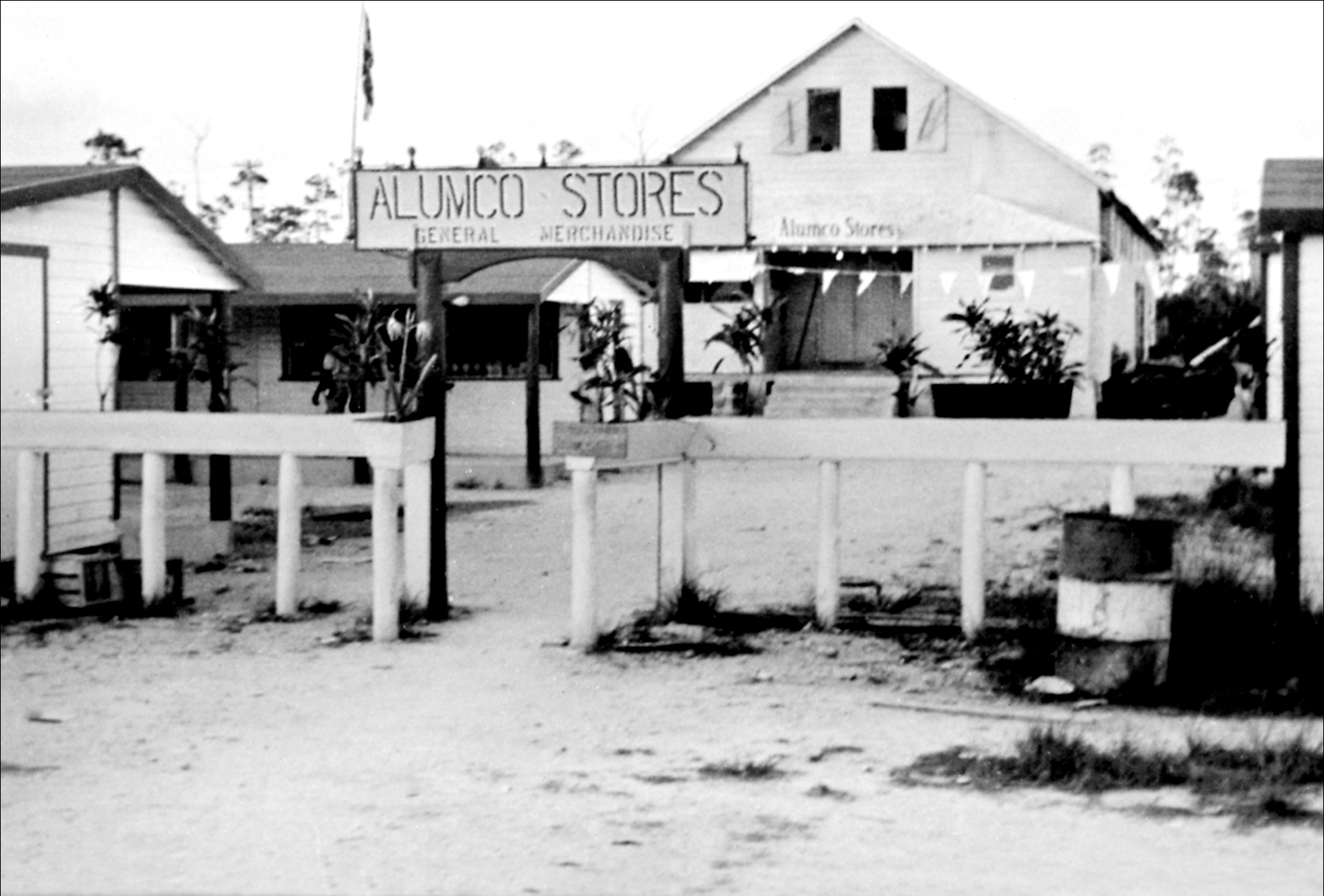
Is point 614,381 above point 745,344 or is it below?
below

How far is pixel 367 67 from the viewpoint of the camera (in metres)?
9.54

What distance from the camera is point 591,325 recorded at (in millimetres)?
11164

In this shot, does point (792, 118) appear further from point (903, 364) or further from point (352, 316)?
point (903, 364)

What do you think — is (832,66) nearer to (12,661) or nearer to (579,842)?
(12,661)

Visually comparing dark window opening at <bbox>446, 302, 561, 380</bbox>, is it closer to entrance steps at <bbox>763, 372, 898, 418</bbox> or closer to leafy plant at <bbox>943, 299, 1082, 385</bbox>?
entrance steps at <bbox>763, 372, 898, 418</bbox>

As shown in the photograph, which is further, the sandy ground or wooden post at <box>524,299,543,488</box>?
wooden post at <box>524,299,543,488</box>

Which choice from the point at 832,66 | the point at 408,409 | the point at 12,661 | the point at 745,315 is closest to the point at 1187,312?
the point at 832,66

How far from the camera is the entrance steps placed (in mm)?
24062

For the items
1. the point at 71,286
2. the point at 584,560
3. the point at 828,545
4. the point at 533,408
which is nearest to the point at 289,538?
the point at 584,560

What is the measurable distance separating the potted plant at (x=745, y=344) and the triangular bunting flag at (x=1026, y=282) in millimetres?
3674

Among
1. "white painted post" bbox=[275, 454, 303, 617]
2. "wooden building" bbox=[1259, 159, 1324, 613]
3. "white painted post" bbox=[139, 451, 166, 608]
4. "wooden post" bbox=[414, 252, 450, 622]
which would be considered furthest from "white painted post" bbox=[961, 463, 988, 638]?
"white painted post" bbox=[139, 451, 166, 608]

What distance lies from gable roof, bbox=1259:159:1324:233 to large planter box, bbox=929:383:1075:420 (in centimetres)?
141

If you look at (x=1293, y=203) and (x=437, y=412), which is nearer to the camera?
(x=1293, y=203)

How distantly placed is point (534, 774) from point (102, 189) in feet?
23.1
